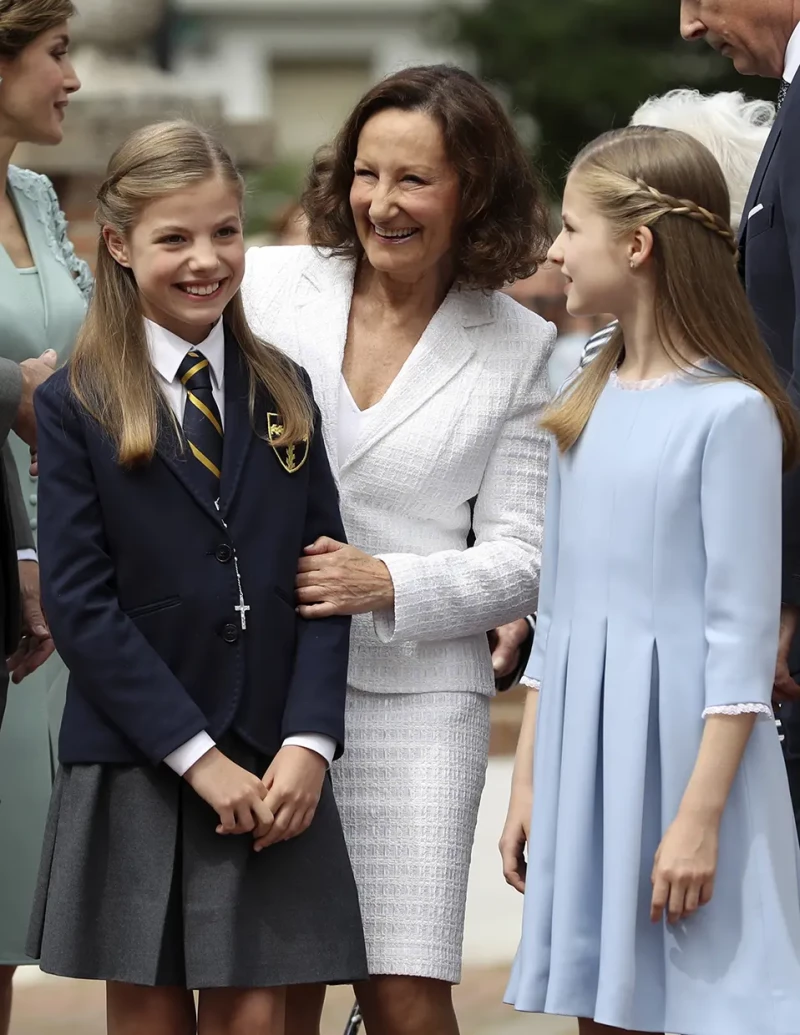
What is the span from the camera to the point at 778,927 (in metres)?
2.95

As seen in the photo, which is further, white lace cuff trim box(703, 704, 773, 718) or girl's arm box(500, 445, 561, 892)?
girl's arm box(500, 445, 561, 892)

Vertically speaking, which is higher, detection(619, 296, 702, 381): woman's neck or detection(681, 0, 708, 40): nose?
detection(681, 0, 708, 40): nose

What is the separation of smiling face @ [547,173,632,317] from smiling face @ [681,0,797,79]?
0.65 metres

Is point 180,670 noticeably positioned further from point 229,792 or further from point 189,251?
point 189,251

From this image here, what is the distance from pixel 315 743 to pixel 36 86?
157 centimetres

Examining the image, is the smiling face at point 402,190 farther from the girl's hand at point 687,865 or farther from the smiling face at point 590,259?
the girl's hand at point 687,865

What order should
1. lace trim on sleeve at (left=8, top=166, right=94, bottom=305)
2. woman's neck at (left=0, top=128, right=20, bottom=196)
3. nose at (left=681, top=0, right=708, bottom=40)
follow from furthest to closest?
lace trim on sleeve at (left=8, top=166, right=94, bottom=305)
woman's neck at (left=0, top=128, right=20, bottom=196)
nose at (left=681, top=0, right=708, bottom=40)

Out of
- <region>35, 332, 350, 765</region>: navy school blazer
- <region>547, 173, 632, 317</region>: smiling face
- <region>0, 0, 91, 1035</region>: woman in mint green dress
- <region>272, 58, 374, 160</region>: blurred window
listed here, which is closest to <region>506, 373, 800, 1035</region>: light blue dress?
<region>547, 173, 632, 317</region>: smiling face

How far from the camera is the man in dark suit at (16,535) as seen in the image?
11.4ft

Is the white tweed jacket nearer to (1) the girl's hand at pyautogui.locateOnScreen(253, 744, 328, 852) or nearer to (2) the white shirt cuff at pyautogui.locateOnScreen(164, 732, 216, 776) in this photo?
(1) the girl's hand at pyautogui.locateOnScreen(253, 744, 328, 852)

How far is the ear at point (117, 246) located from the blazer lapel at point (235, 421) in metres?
0.21

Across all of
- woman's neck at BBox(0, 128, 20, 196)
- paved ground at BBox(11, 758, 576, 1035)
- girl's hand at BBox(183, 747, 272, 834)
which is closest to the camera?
girl's hand at BBox(183, 747, 272, 834)

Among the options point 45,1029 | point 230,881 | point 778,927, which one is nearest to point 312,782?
point 230,881

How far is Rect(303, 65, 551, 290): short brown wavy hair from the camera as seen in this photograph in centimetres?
358
